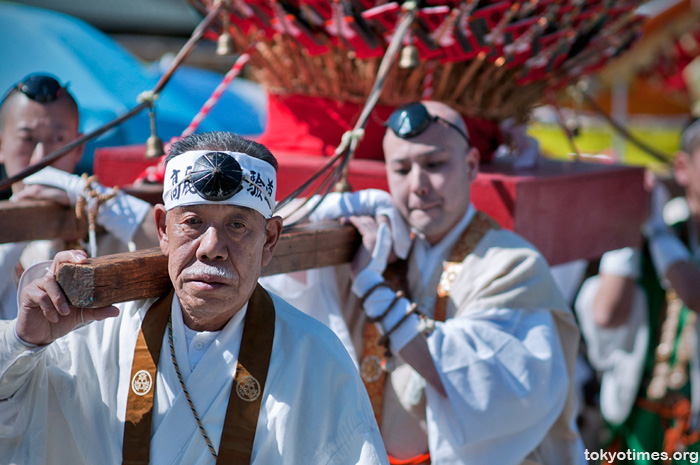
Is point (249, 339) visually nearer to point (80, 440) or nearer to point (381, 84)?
point (80, 440)

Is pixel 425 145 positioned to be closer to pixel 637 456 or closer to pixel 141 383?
pixel 141 383

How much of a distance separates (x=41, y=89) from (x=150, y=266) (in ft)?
3.28

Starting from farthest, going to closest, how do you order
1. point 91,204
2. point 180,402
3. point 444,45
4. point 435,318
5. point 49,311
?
1. point 444,45
2. point 435,318
3. point 91,204
4. point 180,402
5. point 49,311

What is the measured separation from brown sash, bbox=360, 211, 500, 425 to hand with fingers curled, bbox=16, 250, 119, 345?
1025mm

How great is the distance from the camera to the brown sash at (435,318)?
2467mm

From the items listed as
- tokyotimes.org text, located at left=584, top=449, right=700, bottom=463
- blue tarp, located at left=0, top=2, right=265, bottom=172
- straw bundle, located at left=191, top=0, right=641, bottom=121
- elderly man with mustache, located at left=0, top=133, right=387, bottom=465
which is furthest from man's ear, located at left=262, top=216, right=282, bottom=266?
blue tarp, located at left=0, top=2, right=265, bottom=172

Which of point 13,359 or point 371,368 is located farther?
point 371,368

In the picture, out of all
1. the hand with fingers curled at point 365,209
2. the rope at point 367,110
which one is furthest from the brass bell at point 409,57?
the hand with fingers curled at point 365,209

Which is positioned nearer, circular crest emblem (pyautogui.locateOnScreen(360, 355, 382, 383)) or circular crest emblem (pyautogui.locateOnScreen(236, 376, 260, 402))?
circular crest emblem (pyautogui.locateOnScreen(236, 376, 260, 402))

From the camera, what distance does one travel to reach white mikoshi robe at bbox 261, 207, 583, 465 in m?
2.25

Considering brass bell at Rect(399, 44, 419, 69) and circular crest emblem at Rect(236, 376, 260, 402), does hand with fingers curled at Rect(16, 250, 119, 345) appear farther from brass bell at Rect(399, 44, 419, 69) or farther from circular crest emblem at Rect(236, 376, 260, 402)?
brass bell at Rect(399, 44, 419, 69)

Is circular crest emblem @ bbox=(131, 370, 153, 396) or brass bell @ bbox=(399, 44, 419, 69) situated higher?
brass bell @ bbox=(399, 44, 419, 69)

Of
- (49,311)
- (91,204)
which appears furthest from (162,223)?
(91,204)

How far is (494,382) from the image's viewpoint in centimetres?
225
